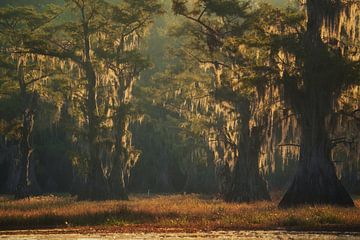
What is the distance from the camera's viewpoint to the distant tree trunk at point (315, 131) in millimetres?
25625

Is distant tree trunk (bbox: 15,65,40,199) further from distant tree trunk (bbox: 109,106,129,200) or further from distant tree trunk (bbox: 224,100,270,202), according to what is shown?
distant tree trunk (bbox: 224,100,270,202)

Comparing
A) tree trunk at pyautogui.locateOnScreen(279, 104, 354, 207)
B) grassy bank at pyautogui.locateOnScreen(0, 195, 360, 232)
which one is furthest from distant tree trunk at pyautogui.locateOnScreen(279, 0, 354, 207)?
grassy bank at pyautogui.locateOnScreen(0, 195, 360, 232)

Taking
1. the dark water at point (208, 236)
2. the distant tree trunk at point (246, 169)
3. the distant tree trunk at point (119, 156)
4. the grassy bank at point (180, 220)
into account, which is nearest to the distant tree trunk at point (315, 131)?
the grassy bank at point (180, 220)

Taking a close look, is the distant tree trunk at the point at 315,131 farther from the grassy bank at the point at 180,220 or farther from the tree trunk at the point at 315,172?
the grassy bank at the point at 180,220

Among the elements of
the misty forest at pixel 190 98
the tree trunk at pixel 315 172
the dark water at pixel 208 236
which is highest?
the misty forest at pixel 190 98

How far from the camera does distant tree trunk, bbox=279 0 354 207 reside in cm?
2562

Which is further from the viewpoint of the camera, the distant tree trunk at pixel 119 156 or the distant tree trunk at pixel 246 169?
the distant tree trunk at pixel 119 156

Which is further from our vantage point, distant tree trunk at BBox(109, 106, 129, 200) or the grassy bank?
distant tree trunk at BBox(109, 106, 129, 200)

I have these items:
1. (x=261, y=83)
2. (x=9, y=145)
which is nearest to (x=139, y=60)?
(x=261, y=83)

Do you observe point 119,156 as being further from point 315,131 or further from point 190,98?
point 315,131

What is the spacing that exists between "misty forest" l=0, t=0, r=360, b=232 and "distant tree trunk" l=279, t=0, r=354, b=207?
1.8 inches

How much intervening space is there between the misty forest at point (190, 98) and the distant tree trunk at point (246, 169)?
0.06m

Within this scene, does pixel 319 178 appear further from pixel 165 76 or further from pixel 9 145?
pixel 9 145

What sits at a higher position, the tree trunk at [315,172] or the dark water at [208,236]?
the tree trunk at [315,172]
